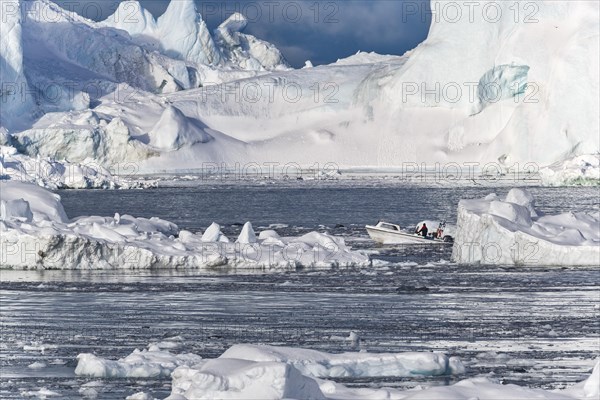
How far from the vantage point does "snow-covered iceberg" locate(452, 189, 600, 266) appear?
26422mm

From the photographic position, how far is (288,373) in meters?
10.1

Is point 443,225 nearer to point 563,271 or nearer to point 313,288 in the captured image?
point 563,271

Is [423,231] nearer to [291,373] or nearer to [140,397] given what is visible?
[140,397]

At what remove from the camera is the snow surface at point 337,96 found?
73.3 m

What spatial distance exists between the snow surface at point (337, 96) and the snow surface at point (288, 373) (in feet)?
179

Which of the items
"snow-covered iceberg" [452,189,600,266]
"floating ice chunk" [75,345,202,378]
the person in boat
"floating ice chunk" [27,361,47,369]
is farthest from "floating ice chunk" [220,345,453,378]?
the person in boat

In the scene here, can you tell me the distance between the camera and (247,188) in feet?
242

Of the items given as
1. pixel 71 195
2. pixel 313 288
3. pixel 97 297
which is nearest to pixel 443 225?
pixel 313 288

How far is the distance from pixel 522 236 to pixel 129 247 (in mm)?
8409

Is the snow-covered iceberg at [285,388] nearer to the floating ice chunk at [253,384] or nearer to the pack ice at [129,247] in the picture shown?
the floating ice chunk at [253,384]

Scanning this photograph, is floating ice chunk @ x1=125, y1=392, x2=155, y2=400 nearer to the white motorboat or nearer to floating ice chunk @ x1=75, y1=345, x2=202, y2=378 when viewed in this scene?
floating ice chunk @ x1=75, y1=345, x2=202, y2=378

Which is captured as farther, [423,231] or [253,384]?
[423,231]

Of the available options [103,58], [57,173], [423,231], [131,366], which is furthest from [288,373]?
[103,58]

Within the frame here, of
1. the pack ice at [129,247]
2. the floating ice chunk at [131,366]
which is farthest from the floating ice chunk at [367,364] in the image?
the pack ice at [129,247]
